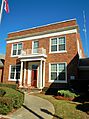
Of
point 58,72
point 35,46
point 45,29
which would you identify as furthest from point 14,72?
point 45,29

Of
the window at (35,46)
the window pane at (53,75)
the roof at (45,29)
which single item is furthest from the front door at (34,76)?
the roof at (45,29)

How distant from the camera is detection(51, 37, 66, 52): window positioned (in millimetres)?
20552

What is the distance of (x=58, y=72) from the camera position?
19891mm

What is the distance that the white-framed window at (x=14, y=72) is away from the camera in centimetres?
2338

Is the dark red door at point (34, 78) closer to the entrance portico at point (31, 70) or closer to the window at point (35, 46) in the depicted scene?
the entrance portico at point (31, 70)

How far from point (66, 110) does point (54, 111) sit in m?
0.84

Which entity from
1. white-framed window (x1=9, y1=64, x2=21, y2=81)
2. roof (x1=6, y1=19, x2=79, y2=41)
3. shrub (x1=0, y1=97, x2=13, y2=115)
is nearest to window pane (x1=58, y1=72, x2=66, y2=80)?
roof (x1=6, y1=19, x2=79, y2=41)

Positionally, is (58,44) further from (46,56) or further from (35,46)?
(35,46)

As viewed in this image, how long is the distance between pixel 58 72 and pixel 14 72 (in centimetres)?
784

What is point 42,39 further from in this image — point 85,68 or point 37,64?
point 85,68

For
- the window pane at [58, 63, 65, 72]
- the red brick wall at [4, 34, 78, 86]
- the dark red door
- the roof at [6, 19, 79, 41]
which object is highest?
the roof at [6, 19, 79, 41]

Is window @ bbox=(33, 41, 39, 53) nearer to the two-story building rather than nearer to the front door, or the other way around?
the two-story building

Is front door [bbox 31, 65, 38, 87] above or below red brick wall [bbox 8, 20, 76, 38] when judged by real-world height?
below

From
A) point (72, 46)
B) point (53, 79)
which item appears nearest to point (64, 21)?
point (72, 46)
